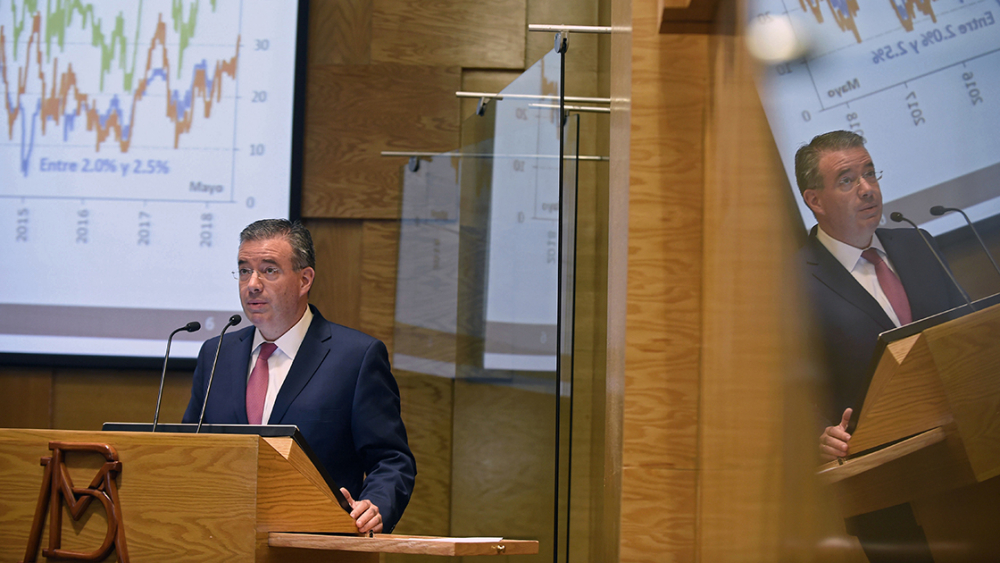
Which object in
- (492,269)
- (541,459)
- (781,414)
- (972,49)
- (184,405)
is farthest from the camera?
(184,405)

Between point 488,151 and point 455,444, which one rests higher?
point 488,151

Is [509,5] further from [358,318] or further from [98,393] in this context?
[98,393]

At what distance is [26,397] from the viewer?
3.70 metres

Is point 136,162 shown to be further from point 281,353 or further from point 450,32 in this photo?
point 281,353

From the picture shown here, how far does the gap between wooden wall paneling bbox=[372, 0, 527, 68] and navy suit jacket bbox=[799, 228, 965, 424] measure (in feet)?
8.83

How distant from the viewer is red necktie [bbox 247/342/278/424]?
221 centimetres

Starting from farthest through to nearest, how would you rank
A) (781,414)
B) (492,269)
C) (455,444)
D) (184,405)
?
(184,405) < (455,444) < (492,269) < (781,414)

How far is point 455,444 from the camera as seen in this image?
332 cm

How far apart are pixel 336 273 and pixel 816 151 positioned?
9.10 feet

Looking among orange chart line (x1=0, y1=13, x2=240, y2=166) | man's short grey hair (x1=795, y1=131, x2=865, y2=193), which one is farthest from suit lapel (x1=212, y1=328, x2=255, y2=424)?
orange chart line (x1=0, y1=13, x2=240, y2=166)

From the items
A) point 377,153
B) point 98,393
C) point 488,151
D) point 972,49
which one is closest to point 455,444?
point 488,151

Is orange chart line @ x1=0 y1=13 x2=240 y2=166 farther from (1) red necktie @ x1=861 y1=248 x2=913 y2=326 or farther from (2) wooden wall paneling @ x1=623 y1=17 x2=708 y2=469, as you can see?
(1) red necktie @ x1=861 y1=248 x2=913 y2=326

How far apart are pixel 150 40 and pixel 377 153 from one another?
112cm

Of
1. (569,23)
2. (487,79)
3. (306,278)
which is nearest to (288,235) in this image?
(306,278)
